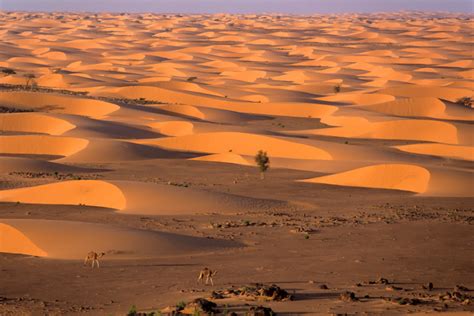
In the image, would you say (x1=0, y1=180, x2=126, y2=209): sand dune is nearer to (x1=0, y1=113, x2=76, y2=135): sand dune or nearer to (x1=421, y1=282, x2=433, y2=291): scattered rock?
(x1=421, y1=282, x2=433, y2=291): scattered rock

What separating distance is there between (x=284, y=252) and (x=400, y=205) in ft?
23.0

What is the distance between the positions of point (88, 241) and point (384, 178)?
12665 millimetres

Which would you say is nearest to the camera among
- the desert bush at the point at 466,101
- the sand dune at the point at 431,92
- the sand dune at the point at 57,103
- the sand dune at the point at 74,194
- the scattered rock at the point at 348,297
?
the scattered rock at the point at 348,297

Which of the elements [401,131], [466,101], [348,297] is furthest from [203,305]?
[466,101]

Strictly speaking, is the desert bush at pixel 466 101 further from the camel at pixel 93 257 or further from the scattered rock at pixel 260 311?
the scattered rock at pixel 260 311

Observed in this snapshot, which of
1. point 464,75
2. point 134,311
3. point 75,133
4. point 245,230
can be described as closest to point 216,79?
point 464,75

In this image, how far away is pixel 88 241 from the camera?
16766mm

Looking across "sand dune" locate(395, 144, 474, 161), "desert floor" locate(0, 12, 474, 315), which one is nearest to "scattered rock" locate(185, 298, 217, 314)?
"desert floor" locate(0, 12, 474, 315)

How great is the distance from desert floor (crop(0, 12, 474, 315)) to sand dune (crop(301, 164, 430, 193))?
0.18ft

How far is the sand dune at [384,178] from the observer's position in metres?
27.0

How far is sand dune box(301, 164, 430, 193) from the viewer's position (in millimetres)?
26969

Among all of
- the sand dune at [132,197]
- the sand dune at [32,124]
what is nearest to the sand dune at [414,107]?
the sand dune at [32,124]

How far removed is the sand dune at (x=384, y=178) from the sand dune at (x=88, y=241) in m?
10.4

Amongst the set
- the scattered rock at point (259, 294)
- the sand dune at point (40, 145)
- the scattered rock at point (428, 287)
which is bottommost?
the scattered rock at point (428, 287)
